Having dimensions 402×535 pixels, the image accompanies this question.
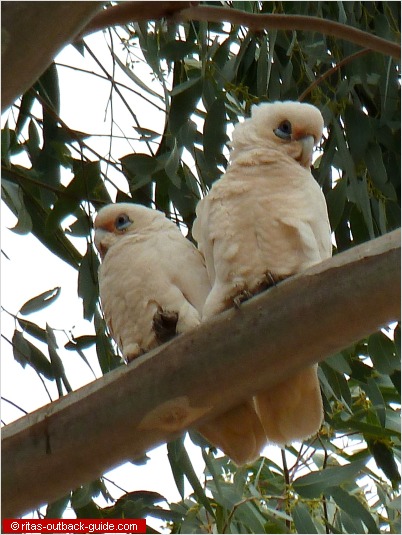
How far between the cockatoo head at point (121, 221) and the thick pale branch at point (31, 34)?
82 centimetres

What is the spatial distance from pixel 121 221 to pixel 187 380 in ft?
2.43

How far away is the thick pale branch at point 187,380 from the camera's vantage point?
123 centimetres

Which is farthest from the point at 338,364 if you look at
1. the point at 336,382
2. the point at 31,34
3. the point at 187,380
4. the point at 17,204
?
the point at 31,34

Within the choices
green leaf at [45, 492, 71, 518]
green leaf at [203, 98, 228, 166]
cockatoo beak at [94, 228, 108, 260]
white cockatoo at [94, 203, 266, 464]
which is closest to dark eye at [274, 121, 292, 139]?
green leaf at [203, 98, 228, 166]

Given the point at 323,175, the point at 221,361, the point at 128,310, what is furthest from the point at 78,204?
the point at 221,361

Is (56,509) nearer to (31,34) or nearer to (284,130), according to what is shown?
(284,130)

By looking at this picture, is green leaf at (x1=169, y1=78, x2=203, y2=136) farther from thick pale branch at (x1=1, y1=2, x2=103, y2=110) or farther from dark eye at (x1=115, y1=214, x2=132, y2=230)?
thick pale branch at (x1=1, y1=2, x2=103, y2=110)

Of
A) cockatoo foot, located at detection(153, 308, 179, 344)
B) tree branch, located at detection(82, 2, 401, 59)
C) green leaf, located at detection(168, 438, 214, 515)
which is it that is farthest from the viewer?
green leaf, located at detection(168, 438, 214, 515)

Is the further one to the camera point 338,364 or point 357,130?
point 357,130

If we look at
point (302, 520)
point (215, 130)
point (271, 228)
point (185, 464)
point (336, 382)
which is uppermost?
point (215, 130)

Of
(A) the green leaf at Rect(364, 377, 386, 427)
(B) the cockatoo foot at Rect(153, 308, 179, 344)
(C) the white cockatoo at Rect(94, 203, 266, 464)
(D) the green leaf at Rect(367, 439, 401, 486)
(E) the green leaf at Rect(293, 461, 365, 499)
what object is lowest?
(E) the green leaf at Rect(293, 461, 365, 499)

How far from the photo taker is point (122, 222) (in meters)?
2.00

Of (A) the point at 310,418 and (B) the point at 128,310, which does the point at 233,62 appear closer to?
(B) the point at 128,310

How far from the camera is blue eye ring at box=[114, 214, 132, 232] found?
200 cm
